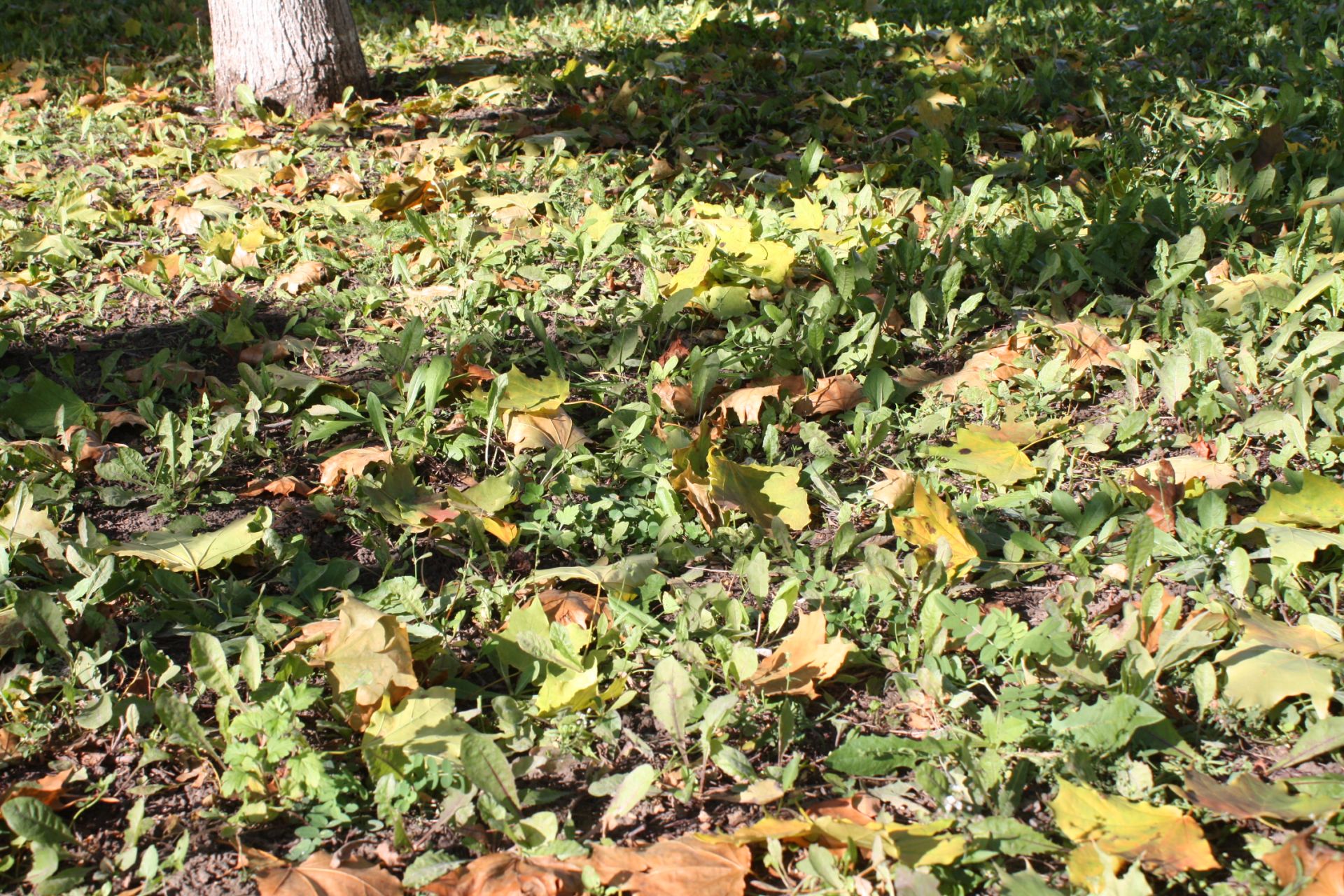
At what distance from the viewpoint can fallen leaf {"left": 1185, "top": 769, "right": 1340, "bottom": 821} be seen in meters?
1.50

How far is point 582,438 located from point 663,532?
435mm

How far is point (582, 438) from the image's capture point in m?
2.57

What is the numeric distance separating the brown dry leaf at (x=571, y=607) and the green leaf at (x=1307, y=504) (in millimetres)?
1319

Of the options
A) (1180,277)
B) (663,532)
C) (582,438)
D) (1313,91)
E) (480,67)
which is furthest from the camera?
(480,67)

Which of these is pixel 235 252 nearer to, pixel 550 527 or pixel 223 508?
pixel 223 508

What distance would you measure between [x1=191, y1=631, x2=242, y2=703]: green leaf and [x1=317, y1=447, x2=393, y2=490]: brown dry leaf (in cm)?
71

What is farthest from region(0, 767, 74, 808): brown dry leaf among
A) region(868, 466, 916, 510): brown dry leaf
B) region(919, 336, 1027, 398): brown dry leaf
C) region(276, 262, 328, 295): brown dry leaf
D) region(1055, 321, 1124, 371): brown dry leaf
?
region(1055, 321, 1124, 371): brown dry leaf

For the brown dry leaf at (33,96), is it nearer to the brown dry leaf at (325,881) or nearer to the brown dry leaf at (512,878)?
the brown dry leaf at (325,881)

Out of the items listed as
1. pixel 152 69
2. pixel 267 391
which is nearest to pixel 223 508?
pixel 267 391

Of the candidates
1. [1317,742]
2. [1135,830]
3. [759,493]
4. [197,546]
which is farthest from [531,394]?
[1317,742]

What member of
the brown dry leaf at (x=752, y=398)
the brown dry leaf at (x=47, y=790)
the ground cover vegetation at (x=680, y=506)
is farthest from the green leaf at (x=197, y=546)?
the brown dry leaf at (x=752, y=398)

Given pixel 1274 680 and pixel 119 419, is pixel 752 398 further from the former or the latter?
pixel 119 419

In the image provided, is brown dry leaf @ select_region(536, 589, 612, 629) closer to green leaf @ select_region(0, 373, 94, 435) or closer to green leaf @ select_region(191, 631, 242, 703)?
green leaf @ select_region(191, 631, 242, 703)

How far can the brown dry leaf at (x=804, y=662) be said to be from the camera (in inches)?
71.9
